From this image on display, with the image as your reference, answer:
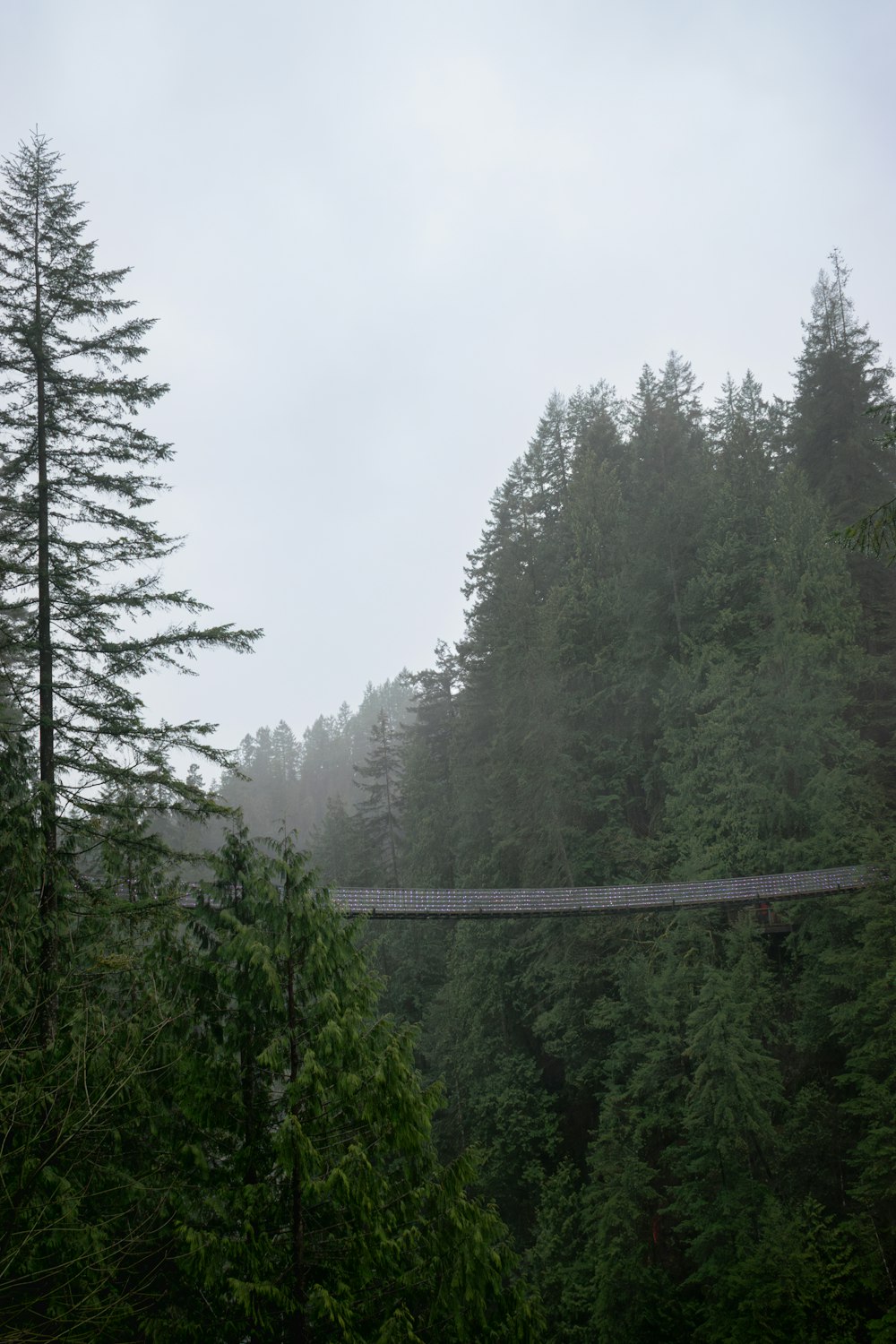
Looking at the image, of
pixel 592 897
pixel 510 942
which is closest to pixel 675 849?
pixel 592 897

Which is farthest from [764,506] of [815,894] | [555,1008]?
[555,1008]

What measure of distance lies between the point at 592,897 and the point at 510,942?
18.0 ft

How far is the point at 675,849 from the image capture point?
77.2 feet

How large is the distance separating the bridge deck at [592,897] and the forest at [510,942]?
0.65 m

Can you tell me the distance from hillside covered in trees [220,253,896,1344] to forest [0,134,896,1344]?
0.12m

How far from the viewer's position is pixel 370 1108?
22.6ft

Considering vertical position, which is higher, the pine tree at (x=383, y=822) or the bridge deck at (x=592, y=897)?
the pine tree at (x=383, y=822)

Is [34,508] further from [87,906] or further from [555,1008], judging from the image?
[555,1008]

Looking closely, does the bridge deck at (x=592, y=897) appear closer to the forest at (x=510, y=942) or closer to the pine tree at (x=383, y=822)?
the forest at (x=510, y=942)

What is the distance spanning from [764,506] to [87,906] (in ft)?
77.7

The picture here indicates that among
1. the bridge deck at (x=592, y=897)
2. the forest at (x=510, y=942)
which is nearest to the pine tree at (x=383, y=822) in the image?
the forest at (x=510, y=942)

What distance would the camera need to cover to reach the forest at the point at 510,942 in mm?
6719

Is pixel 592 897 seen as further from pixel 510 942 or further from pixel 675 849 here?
pixel 510 942

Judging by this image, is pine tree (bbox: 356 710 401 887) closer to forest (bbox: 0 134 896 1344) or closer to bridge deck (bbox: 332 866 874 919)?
forest (bbox: 0 134 896 1344)
